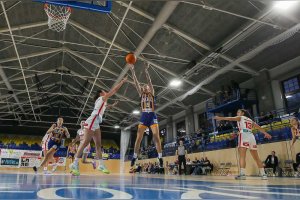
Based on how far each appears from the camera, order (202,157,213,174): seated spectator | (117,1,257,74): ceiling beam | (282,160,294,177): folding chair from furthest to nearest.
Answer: (202,157,213,174): seated spectator, (117,1,257,74): ceiling beam, (282,160,294,177): folding chair

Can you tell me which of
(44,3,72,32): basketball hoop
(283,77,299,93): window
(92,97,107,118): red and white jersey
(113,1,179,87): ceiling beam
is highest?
(113,1,179,87): ceiling beam

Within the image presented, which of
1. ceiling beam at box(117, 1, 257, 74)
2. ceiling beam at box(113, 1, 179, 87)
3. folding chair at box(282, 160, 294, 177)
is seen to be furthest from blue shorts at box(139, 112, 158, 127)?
ceiling beam at box(117, 1, 257, 74)

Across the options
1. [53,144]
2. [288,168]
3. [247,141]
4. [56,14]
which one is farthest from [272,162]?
[56,14]

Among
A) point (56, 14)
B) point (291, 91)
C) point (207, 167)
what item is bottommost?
point (207, 167)

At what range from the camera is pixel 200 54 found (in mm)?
14469

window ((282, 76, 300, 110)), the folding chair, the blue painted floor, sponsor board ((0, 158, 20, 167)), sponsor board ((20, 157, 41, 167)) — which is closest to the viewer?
the blue painted floor

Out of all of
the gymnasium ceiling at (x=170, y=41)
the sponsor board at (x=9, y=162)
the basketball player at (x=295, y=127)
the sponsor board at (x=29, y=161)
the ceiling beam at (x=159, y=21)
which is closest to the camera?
the basketball player at (x=295, y=127)

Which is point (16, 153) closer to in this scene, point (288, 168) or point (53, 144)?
point (53, 144)

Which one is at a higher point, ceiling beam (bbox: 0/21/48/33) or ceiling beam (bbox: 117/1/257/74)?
ceiling beam (bbox: 0/21/48/33)

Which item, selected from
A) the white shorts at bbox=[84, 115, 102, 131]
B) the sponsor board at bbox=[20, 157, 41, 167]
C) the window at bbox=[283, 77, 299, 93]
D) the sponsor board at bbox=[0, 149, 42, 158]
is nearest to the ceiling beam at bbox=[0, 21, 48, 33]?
the white shorts at bbox=[84, 115, 102, 131]

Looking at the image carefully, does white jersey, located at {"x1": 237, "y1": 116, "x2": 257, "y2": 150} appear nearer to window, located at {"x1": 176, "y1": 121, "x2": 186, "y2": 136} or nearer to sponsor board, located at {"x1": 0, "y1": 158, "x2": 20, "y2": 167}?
window, located at {"x1": 176, "y1": 121, "x2": 186, "y2": 136}

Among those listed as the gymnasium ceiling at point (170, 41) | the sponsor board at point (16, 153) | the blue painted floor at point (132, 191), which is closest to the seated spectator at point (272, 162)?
the gymnasium ceiling at point (170, 41)

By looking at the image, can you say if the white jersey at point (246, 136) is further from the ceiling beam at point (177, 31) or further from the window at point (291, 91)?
the window at point (291, 91)

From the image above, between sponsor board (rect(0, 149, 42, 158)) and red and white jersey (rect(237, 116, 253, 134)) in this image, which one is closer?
red and white jersey (rect(237, 116, 253, 134))
